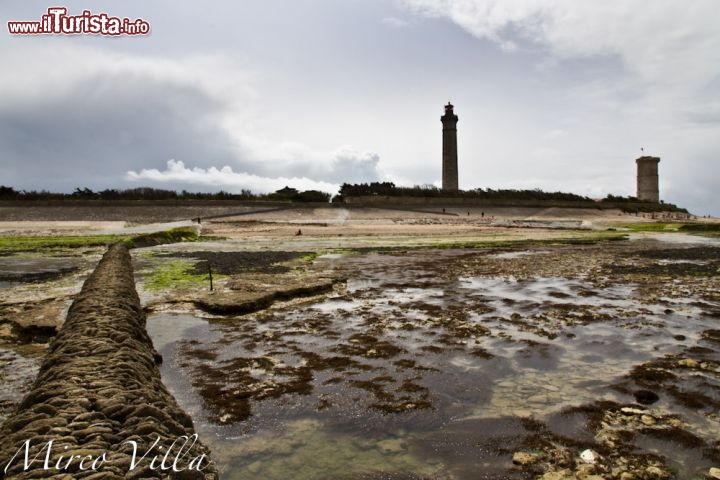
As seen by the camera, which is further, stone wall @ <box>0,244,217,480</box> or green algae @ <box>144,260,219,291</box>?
green algae @ <box>144,260,219,291</box>

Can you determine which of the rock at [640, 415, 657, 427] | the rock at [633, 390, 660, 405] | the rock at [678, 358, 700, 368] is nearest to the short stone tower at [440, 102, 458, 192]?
the rock at [678, 358, 700, 368]

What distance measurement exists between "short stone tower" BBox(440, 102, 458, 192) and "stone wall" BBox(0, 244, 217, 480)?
196 feet

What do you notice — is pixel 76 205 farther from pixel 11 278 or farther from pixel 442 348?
pixel 442 348

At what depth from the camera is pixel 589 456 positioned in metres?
4.12

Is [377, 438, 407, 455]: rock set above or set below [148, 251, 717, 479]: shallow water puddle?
below

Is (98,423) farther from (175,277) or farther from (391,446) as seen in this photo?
(175,277)

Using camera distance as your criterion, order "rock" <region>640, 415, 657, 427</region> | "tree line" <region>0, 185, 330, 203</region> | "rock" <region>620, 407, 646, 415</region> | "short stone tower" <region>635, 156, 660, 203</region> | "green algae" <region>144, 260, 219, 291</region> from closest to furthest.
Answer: "rock" <region>640, 415, 657, 427</region> → "rock" <region>620, 407, 646, 415</region> → "green algae" <region>144, 260, 219, 291</region> → "tree line" <region>0, 185, 330, 203</region> → "short stone tower" <region>635, 156, 660, 203</region>

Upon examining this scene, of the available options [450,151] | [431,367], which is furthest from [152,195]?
[431,367]

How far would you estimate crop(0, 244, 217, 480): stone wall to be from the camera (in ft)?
9.42

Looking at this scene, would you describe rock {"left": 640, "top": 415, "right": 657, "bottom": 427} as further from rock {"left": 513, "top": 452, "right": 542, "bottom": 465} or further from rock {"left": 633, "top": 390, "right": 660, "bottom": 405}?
rock {"left": 513, "top": 452, "right": 542, "bottom": 465}

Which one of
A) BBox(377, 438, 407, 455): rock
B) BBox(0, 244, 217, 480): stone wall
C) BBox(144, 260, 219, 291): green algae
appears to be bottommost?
BBox(377, 438, 407, 455): rock

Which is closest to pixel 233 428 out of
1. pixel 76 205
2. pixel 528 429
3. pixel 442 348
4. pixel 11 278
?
pixel 528 429

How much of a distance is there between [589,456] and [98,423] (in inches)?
147

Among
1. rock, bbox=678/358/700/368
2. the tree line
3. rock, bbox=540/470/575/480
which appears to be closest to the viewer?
rock, bbox=540/470/575/480
